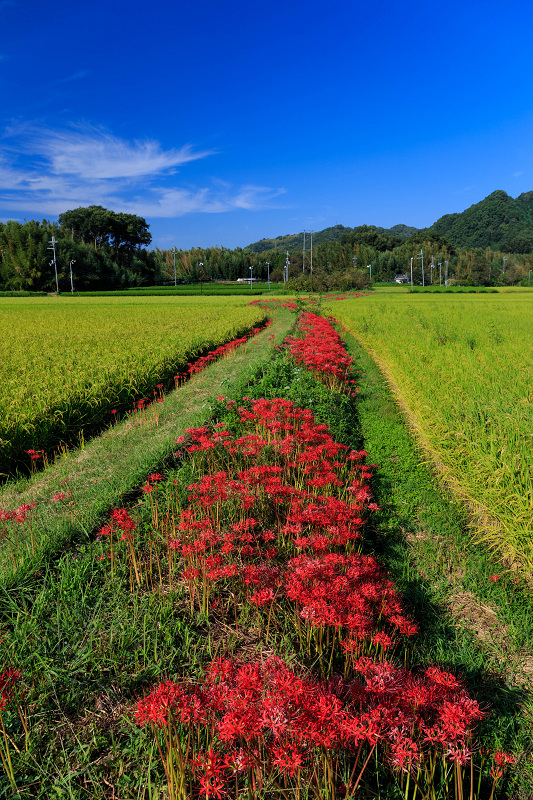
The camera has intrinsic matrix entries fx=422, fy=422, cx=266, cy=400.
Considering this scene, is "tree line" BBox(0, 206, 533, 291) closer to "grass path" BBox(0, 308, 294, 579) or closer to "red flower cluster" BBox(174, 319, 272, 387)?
"red flower cluster" BBox(174, 319, 272, 387)

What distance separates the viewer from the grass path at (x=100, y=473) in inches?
139

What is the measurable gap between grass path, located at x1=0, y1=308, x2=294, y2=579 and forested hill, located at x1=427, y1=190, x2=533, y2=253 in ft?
394

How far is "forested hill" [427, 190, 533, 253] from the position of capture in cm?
10856

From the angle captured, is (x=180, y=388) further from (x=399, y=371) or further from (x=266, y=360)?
(x=399, y=371)

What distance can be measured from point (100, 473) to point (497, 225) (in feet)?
446

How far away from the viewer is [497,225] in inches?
4505

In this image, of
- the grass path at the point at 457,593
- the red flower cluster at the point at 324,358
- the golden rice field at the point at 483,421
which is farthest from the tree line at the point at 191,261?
the grass path at the point at 457,593

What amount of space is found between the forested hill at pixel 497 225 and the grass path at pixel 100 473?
394ft

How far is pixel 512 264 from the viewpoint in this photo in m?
91.4

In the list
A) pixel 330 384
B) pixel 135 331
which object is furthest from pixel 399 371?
pixel 135 331

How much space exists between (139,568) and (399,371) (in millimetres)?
5904

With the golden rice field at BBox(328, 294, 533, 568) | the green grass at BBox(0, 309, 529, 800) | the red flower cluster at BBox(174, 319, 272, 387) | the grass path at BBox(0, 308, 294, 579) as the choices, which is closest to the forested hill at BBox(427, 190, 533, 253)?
the red flower cluster at BBox(174, 319, 272, 387)

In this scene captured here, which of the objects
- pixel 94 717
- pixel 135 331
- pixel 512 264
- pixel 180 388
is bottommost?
pixel 94 717

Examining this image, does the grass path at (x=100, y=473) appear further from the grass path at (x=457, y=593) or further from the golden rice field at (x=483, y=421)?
the golden rice field at (x=483, y=421)
